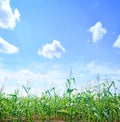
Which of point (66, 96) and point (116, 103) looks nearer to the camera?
point (116, 103)

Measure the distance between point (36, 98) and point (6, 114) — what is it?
1.31 m

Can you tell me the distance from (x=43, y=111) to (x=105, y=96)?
1487mm

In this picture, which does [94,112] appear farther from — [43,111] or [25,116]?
[25,116]

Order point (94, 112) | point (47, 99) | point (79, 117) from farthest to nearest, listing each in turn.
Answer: point (47, 99) < point (79, 117) < point (94, 112)

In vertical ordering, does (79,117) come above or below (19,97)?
below

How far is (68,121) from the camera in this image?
20.2 ft

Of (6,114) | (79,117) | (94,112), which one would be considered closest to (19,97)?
(6,114)

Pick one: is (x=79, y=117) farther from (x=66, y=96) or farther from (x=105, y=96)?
(x=66, y=96)

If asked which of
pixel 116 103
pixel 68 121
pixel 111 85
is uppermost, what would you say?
pixel 111 85

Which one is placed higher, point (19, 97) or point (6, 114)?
point (19, 97)

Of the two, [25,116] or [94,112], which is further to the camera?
[25,116]

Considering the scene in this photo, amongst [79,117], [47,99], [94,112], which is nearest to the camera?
[94,112]

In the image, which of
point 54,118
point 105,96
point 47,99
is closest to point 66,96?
point 47,99

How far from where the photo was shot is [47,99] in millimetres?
7535
